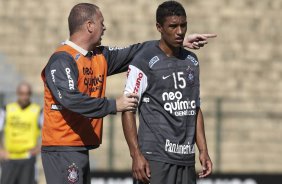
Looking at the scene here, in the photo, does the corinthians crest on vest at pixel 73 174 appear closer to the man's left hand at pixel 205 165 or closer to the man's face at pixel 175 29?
the man's left hand at pixel 205 165

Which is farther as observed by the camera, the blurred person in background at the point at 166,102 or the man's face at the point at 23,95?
the man's face at the point at 23,95

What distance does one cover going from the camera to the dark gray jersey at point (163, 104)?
22.4ft

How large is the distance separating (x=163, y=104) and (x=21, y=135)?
276 inches

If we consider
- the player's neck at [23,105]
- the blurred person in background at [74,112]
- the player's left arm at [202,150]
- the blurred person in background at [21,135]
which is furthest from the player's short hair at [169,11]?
the player's neck at [23,105]

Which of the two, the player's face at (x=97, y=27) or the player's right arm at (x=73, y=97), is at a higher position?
the player's face at (x=97, y=27)

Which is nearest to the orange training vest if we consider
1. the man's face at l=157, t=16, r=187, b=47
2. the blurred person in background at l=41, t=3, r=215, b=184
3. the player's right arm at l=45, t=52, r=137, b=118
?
the blurred person in background at l=41, t=3, r=215, b=184

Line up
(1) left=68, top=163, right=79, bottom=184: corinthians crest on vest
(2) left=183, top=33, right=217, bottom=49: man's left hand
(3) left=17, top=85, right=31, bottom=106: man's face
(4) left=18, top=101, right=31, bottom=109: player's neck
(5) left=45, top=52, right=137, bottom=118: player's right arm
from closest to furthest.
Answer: (5) left=45, top=52, right=137, bottom=118: player's right arm
(1) left=68, top=163, right=79, bottom=184: corinthians crest on vest
(2) left=183, top=33, right=217, bottom=49: man's left hand
(3) left=17, top=85, right=31, bottom=106: man's face
(4) left=18, top=101, right=31, bottom=109: player's neck

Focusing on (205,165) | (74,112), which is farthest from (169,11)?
(205,165)

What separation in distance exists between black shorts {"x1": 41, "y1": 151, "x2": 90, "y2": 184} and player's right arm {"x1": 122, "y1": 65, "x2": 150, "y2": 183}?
0.54 meters

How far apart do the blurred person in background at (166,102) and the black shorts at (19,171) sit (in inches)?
255

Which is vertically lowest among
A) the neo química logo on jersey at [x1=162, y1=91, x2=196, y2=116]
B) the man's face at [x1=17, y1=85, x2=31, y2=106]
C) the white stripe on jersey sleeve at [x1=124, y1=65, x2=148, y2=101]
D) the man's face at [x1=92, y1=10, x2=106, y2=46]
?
the neo química logo on jersey at [x1=162, y1=91, x2=196, y2=116]

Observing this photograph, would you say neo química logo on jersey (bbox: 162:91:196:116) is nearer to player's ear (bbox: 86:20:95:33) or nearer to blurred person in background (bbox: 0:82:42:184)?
player's ear (bbox: 86:20:95:33)

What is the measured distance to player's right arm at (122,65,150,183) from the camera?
21.8ft

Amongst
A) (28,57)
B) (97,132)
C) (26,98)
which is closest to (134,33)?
(28,57)
